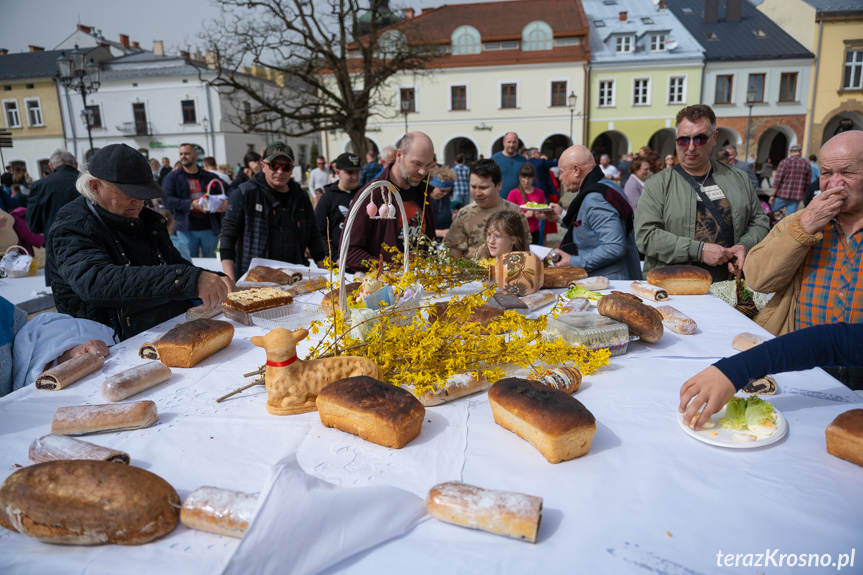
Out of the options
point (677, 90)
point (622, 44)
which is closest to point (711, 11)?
point (677, 90)

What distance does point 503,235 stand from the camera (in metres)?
3.28

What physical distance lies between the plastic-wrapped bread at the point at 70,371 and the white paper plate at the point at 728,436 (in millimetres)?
2150

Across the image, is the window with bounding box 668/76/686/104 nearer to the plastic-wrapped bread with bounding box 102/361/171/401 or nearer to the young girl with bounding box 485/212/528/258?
the young girl with bounding box 485/212/528/258

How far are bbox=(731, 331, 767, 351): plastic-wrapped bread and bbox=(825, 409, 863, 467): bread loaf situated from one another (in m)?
0.79

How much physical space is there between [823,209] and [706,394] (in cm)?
143

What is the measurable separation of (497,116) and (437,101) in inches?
148

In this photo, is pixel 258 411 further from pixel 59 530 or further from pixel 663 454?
pixel 663 454

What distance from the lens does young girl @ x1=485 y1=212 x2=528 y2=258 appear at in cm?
328

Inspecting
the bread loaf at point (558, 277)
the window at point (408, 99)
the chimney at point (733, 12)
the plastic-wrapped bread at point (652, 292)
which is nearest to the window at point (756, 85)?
the chimney at point (733, 12)

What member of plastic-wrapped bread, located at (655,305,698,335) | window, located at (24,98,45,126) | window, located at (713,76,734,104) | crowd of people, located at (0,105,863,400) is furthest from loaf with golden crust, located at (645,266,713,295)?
window, located at (24,98,45,126)

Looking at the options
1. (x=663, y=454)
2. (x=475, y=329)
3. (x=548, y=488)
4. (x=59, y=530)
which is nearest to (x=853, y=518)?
(x=663, y=454)

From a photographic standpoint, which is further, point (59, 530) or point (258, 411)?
point (258, 411)

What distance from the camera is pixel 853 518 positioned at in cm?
113

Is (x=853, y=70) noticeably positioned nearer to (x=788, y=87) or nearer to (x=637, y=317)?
(x=788, y=87)
